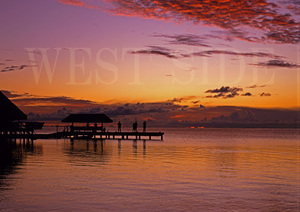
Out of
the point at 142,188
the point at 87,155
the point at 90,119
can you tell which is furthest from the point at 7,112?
the point at 142,188

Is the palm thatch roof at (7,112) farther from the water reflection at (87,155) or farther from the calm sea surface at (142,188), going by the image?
the calm sea surface at (142,188)

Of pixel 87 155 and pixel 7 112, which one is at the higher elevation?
pixel 7 112

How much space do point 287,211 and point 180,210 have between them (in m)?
4.20

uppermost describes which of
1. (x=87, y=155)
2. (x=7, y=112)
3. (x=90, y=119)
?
(x=7, y=112)

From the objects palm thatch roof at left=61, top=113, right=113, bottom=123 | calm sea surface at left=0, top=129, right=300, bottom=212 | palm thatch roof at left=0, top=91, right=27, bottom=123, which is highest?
palm thatch roof at left=0, top=91, right=27, bottom=123

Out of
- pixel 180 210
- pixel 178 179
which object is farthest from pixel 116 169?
pixel 180 210

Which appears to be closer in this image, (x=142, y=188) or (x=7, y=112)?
(x=142, y=188)

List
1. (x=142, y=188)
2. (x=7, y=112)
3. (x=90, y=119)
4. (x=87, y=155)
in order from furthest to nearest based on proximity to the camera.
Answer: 1. (x=90, y=119)
2. (x=7, y=112)
3. (x=87, y=155)
4. (x=142, y=188)

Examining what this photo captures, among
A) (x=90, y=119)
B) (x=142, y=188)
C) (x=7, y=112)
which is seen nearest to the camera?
(x=142, y=188)

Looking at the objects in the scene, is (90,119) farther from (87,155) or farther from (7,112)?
(87,155)

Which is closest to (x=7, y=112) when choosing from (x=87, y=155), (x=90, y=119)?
(x=90, y=119)

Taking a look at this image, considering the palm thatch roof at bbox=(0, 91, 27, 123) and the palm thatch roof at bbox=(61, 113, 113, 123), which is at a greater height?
the palm thatch roof at bbox=(0, 91, 27, 123)

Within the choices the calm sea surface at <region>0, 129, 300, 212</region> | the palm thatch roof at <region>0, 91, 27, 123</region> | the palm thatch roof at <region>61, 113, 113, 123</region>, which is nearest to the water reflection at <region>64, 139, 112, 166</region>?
the calm sea surface at <region>0, 129, 300, 212</region>

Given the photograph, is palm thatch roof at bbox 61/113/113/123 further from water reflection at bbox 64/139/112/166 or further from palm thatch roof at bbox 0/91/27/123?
water reflection at bbox 64/139/112/166
